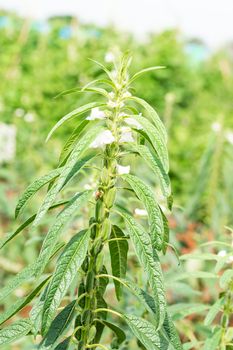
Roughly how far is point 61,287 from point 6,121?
5587mm

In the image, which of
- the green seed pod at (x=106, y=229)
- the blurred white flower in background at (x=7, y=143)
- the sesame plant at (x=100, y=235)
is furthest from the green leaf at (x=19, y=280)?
the blurred white flower in background at (x=7, y=143)

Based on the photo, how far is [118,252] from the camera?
59.6 inches

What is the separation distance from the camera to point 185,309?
1.99 meters

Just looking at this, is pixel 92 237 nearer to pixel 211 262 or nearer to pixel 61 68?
pixel 211 262

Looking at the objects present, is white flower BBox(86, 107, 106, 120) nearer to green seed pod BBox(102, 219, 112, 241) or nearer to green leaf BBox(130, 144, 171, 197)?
green leaf BBox(130, 144, 171, 197)

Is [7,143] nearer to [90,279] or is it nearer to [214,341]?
[214,341]

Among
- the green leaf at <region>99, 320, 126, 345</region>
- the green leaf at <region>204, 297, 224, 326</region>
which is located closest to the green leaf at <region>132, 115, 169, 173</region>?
the green leaf at <region>99, 320, 126, 345</region>

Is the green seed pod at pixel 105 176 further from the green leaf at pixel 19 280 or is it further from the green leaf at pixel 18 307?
the green leaf at pixel 18 307

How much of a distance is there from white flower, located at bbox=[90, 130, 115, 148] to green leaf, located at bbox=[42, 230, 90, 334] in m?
0.20

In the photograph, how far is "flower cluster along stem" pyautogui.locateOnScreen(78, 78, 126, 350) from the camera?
144 centimetres

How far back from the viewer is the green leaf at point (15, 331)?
1.42 meters

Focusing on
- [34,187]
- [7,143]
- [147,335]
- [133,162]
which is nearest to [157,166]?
[34,187]

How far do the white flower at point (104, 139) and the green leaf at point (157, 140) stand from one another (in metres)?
0.07

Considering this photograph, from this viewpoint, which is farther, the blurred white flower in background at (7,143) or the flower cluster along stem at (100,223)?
the blurred white flower in background at (7,143)
